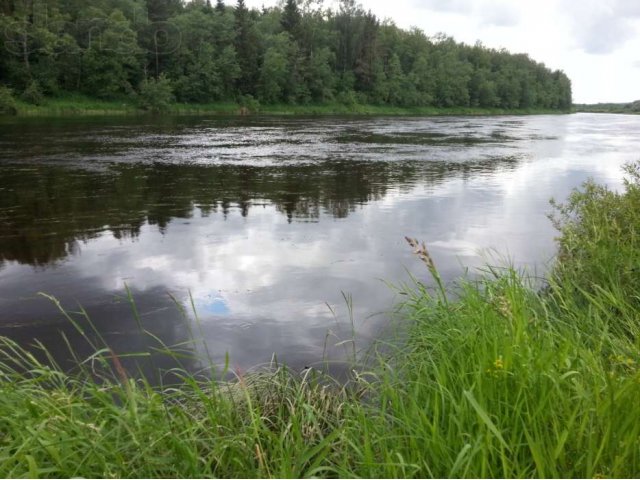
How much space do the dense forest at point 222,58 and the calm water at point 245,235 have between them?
42353mm

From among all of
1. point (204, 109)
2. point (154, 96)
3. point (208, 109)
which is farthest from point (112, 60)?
point (208, 109)

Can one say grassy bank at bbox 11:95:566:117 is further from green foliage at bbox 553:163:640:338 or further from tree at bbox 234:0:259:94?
green foliage at bbox 553:163:640:338

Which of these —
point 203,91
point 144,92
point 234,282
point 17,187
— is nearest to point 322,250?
point 234,282

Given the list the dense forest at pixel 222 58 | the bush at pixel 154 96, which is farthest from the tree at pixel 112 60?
the bush at pixel 154 96

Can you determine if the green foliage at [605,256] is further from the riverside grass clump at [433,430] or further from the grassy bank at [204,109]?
the grassy bank at [204,109]

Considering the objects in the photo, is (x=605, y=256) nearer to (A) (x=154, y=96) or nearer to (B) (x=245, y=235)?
(B) (x=245, y=235)

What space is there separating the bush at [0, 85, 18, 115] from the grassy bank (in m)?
0.76

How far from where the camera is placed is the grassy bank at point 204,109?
56844mm

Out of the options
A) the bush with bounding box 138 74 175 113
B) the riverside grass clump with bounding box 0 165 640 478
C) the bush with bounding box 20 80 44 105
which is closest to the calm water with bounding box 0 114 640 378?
the riverside grass clump with bounding box 0 165 640 478

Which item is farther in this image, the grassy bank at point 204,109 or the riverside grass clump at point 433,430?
the grassy bank at point 204,109

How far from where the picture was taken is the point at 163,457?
2.99 meters

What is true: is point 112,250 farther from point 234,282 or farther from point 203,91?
point 203,91

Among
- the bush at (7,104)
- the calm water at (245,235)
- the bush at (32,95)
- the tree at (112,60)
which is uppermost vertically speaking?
the tree at (112,60)

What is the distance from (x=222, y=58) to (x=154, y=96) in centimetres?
1753
